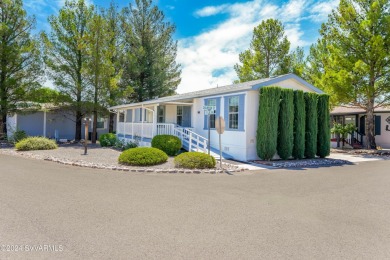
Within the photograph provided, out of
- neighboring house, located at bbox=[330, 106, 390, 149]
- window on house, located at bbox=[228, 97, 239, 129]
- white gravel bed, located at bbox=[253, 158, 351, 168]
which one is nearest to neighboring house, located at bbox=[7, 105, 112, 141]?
window on house, located at bbox=[228, 97, 239, 129]

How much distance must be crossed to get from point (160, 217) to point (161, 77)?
22.7 metres

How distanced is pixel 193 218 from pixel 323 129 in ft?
39.8

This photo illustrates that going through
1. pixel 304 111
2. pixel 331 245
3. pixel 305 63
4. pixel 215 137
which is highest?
pixel 305 63

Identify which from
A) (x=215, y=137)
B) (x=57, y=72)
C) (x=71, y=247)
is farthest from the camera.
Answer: (x=57, y=72)

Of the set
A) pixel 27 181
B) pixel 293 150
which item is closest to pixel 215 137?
pixel 293 150

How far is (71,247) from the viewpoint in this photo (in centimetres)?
354

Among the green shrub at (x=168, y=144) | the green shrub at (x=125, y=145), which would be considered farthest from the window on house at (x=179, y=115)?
the green shrub at (x=168, y=144)

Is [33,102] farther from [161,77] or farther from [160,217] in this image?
[160,217]

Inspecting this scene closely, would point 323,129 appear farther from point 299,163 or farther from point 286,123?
point 299,163

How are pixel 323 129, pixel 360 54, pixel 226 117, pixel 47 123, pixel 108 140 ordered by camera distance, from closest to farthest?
1. pixel 226 117
2. pixel 323 129
3. pixel 360 54
4. pixel 108 140
5. pixel 47 123

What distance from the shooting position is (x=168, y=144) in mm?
13938

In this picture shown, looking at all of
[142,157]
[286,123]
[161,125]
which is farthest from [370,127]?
[142,157]

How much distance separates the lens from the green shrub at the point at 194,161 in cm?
1025

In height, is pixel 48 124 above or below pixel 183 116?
below
